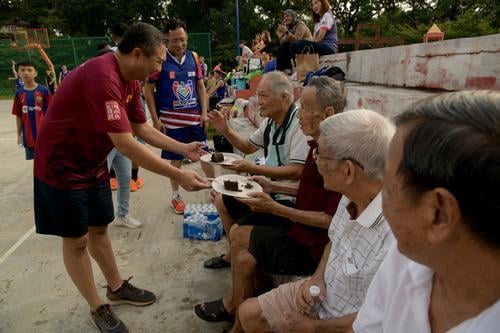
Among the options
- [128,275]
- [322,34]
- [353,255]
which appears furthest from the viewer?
[322,34]

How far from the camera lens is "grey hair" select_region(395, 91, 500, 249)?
24.5 inches

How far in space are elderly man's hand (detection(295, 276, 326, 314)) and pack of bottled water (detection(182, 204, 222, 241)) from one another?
1.88 meters

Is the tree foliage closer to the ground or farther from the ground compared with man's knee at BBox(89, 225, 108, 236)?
farther from the ground

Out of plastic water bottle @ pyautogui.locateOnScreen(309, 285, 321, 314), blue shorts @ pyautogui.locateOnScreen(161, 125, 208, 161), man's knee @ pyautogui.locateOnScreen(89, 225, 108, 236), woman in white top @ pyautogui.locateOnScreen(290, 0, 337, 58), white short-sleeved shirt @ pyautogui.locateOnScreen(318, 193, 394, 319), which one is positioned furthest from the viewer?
woman in white top @ pyautogui.locateOnScreen(290, 0, 337, 58)

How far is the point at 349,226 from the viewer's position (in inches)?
60.2

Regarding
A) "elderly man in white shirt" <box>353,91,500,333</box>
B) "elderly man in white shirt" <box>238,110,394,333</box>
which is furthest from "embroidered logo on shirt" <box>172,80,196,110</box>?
"elderly man in white shirt" <box>353,91,500,333</box>

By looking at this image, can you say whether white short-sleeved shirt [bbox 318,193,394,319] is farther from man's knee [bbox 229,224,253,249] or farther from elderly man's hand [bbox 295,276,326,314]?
man's knee [bbox 229,224,253,249]

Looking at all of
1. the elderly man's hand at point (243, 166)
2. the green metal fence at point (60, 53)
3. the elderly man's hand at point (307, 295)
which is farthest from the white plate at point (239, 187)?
the green metal fence at point (60, 53)

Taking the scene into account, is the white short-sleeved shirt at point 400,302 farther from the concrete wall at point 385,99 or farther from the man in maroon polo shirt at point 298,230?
the concrete wall at point 385,99

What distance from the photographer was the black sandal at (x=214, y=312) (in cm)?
236

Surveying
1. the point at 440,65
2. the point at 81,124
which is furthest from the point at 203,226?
the point at 440,65

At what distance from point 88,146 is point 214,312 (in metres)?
1.38

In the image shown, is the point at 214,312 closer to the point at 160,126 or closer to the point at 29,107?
the point at 160,126

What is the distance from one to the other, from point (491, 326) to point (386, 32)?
23.1m
